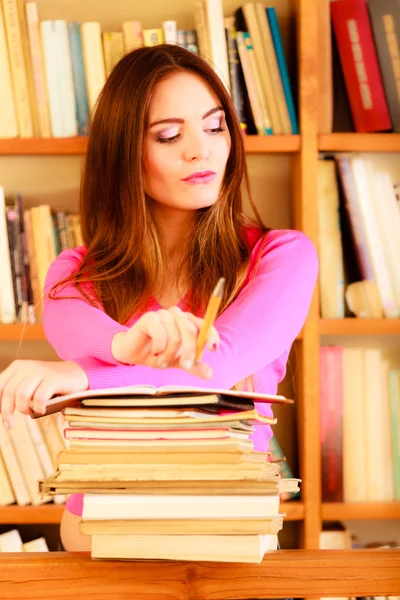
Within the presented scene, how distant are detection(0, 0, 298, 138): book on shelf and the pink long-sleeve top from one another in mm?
651

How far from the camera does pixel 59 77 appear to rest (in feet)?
6.51

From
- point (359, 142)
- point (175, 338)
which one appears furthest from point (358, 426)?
point (175, 338)

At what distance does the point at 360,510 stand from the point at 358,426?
0.21 metres

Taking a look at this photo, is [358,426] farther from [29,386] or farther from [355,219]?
[29,386]

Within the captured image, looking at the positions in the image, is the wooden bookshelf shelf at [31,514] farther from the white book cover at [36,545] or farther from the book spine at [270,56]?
the book spine at [270,56]

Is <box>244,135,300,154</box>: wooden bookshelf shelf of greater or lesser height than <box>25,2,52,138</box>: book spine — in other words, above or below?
below

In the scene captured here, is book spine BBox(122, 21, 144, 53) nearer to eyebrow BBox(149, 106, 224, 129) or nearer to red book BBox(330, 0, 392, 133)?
red book BBox(330, 0, 392, 133)

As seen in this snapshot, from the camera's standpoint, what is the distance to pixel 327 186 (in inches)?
78.9

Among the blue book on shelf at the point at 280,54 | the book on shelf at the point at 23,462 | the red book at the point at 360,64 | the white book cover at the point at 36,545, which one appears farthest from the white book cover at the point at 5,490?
the red book at the point at 360,64

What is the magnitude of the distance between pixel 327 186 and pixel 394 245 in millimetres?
229

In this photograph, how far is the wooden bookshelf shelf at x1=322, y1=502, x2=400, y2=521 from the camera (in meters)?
1.97

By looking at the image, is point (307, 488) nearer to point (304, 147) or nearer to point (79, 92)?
point (304, 147)


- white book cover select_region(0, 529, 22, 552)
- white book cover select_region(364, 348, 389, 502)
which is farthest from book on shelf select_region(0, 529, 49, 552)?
white book cover select_region(364, 348, 389, 502)

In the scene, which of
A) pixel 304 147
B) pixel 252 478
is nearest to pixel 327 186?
pixel 304 147
